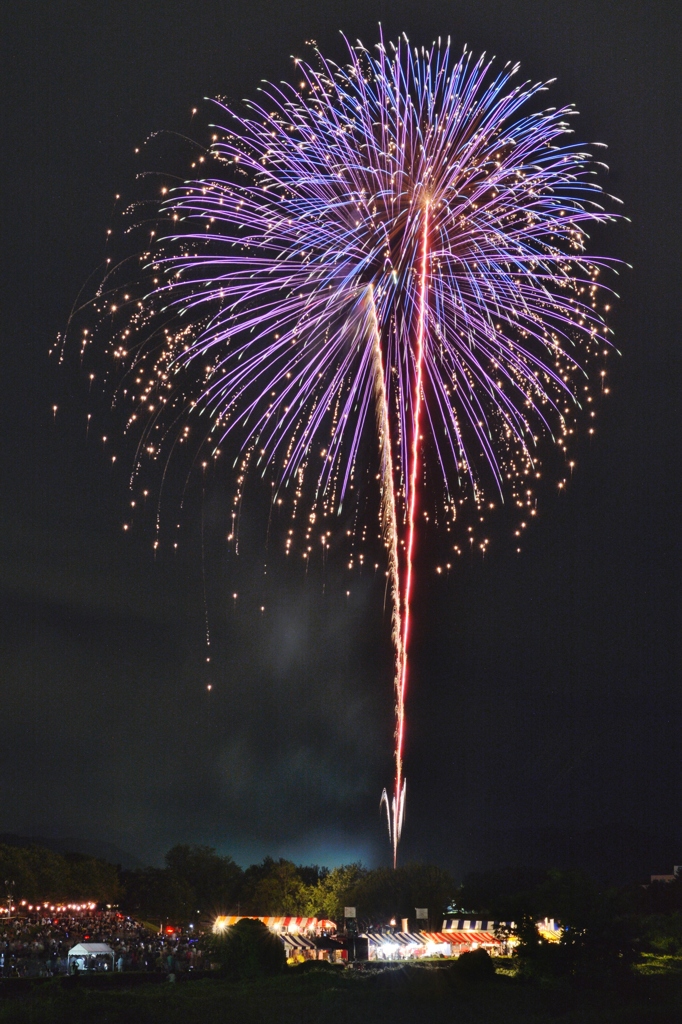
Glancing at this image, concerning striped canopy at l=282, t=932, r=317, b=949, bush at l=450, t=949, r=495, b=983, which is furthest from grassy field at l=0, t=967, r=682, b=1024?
striped canopy at l=282, t=932, r=317, b=949

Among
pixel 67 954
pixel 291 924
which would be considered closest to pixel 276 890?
pixel 291 924

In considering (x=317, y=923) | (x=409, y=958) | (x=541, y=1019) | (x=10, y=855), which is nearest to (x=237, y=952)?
(x=541, y=1019)

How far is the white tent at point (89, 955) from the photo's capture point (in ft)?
135

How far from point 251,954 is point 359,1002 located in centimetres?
903

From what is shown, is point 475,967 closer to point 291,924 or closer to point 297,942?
point 297,942

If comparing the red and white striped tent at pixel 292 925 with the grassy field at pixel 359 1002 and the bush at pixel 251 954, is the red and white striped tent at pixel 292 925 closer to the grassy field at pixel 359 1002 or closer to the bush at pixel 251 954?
the bush at pixel 251 954

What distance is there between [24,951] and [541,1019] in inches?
1118

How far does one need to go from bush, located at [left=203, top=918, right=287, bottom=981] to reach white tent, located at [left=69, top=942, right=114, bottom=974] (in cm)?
644

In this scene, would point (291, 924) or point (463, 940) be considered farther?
point (291, 924)

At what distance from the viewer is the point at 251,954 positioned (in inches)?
1414

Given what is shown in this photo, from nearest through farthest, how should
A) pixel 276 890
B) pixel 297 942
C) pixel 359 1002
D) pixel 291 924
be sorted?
pixel 359 1002 < pixel 297 942 < pixel 291 924 < pixel 276 890

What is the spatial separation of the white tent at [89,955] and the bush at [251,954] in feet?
21.1

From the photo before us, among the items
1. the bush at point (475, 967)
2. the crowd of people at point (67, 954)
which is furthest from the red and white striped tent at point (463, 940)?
the bush at point (475, 967)

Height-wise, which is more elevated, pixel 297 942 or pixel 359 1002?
pixel 297 942
